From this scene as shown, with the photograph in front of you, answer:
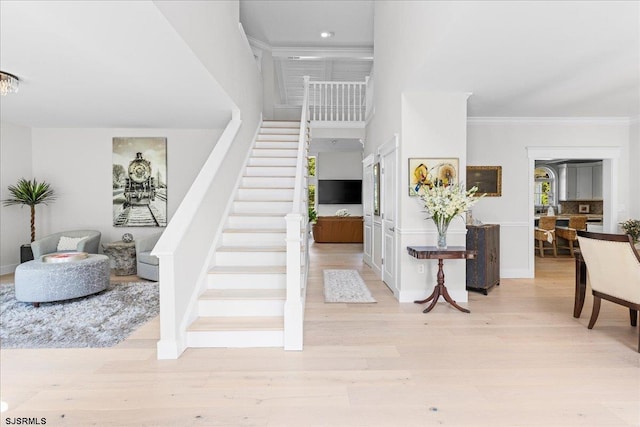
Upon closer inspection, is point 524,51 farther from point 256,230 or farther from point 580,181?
point 580,181

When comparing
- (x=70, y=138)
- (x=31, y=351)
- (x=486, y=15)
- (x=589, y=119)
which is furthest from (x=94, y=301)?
(x=589, y=119)

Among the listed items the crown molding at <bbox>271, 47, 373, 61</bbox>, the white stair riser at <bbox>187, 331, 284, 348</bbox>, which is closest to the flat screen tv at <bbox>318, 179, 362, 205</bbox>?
the crown molding at <bbox>271, 47, 373, 61</bbox>

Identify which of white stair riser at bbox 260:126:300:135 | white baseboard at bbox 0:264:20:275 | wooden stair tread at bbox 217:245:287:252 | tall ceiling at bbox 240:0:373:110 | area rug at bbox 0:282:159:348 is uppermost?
tall ceiling at bbox 240:0:373:110

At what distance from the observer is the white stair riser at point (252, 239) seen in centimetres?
408

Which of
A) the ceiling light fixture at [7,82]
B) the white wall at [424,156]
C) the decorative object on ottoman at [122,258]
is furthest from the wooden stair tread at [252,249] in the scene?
the ceiling light fixture at [7,82]

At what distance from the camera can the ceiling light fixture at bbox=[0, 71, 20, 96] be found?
3.43 meters

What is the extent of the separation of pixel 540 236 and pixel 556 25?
6020 mm

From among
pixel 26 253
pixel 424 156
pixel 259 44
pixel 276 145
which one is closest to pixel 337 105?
pixel 276 145

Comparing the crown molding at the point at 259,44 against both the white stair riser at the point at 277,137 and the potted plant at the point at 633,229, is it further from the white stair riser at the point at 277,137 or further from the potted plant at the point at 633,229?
the potted plant at the point at 633,229

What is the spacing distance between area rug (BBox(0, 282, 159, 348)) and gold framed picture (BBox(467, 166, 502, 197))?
492 cm

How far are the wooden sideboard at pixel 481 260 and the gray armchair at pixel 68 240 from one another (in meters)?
5.91

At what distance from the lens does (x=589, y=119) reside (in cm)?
544

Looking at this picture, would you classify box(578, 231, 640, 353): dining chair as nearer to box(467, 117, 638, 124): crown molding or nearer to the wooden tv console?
box(467, 117, 638, 124): crown molding

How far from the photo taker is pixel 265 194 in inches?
195
